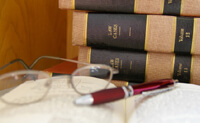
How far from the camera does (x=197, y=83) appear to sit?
436 millimetres

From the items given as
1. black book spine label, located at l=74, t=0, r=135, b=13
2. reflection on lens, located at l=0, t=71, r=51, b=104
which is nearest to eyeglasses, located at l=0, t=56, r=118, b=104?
reflection on lens, located at l=0, t=71, r=51, b=104

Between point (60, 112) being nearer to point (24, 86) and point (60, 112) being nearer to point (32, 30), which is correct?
point (24, 86)

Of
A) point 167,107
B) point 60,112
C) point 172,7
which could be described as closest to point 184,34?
point 172,7

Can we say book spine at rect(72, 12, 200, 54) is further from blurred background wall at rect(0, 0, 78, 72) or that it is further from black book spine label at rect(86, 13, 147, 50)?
blurred background wall at rect(0, 0, 78, 72)

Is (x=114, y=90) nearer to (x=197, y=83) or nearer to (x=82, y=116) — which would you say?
(x=82, y=116)

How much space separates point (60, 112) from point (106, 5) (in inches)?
9.5

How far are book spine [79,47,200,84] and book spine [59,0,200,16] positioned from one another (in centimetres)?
9

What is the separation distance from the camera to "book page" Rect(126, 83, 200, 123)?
0.29 metres

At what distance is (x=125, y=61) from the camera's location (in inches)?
17.2

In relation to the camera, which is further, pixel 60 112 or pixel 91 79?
pixel 91 79

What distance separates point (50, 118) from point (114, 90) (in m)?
0.11

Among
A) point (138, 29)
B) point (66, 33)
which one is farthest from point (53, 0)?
point (138, 29)

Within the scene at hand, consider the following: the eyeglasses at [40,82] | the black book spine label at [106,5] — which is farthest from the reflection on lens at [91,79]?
the black book spine label at [106,5]

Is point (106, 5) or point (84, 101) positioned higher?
point (106, 5)
